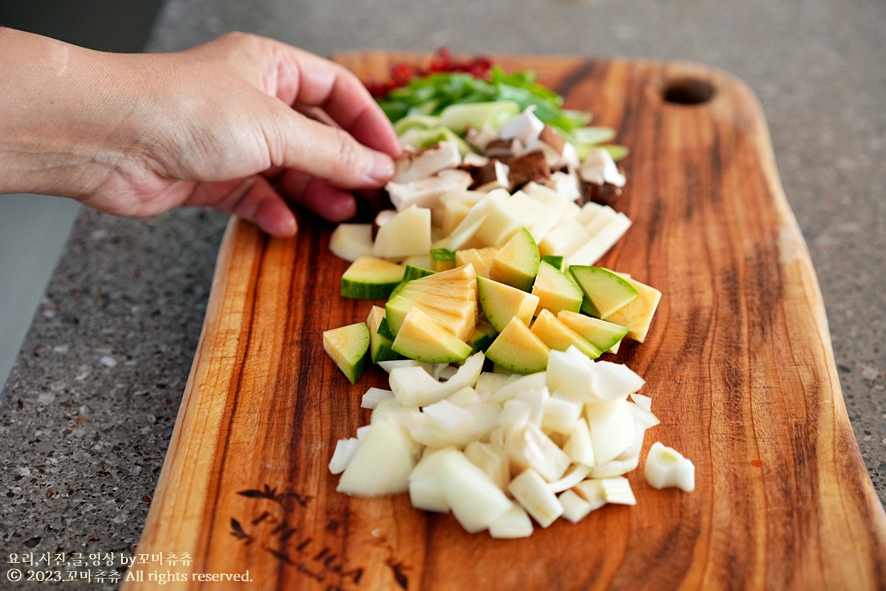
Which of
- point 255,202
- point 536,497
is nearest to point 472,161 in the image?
point 255,202

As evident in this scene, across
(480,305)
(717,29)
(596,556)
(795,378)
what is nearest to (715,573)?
(596,556)

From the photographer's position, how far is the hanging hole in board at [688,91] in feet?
8.03

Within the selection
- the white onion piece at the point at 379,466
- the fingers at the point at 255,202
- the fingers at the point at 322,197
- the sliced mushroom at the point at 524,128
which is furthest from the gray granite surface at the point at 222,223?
the sliced mushroom at the point at 524,128

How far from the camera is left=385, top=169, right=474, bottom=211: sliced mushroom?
1.85 metres

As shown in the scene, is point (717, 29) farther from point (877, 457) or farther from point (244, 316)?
point (244, 316)

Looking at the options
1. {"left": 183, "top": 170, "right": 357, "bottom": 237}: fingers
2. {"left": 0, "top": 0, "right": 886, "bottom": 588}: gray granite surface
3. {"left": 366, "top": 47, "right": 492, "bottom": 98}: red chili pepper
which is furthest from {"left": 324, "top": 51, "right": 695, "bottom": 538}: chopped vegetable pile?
{"left": 0, "top": 0, "right": 886, "bottom": 588}: gray granite surface

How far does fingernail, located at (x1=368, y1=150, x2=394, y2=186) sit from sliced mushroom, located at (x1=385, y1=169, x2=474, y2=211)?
43 millimetres

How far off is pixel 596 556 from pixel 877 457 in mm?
747

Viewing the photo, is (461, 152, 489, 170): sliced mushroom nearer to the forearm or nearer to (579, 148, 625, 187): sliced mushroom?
(579, 148, 625, 187): sliced mushroom

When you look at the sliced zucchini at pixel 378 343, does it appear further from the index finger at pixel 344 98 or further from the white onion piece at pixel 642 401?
the index finger at pixel 344 98

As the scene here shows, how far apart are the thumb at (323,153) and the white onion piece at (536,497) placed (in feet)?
3.06

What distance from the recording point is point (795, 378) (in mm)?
1523

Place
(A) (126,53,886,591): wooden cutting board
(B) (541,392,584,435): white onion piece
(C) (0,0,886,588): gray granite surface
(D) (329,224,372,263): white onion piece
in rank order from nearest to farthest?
(A) (126,53,886,591): wooden cutting board, (B) (541,392,584,435): white onion piece, (C) (0,0,886,588): gray granite surface, (D) (329,224,372,263): white onion piece

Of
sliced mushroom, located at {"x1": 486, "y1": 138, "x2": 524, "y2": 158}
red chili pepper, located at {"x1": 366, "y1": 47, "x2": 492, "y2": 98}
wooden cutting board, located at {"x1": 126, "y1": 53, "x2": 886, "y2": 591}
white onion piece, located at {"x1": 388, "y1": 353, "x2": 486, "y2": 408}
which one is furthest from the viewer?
red chili pepper, located at {"x1": 366, "y1": 47, "x2": 492, "y2": 98}
